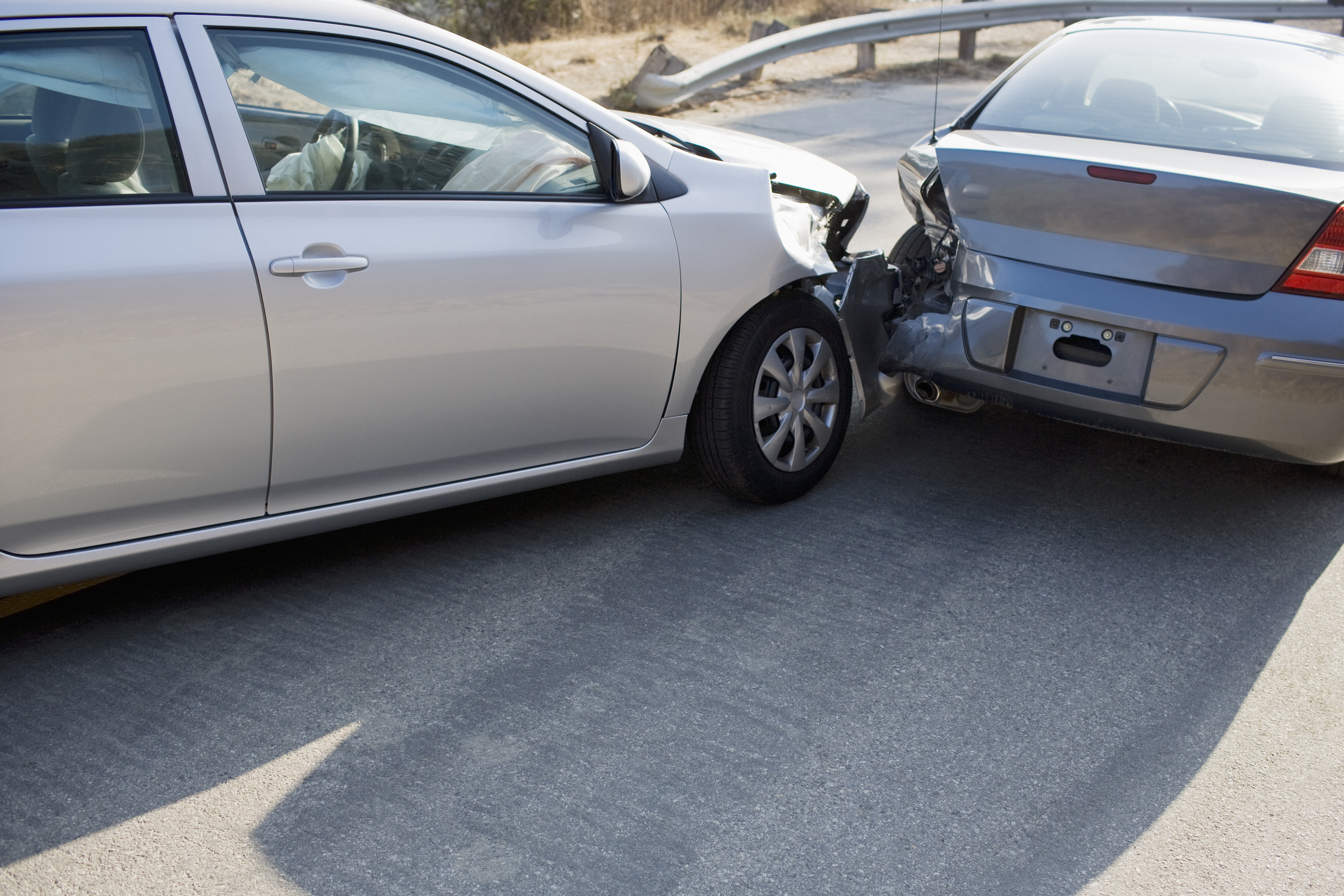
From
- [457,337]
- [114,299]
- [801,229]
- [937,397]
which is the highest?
[114,299]

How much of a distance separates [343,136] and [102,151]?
2.02 ft

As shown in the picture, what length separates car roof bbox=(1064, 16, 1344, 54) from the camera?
4641 mm

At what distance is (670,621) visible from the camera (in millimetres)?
3441

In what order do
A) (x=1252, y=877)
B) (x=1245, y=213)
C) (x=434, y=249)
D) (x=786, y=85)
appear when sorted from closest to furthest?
(x=1252, y=877), (x=434, y=249), (x=1245, y=213), (x=786, y=85)

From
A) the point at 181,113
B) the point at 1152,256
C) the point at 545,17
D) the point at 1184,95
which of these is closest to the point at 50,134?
the point at 181,113

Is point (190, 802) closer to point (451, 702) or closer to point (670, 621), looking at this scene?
point (451, 702)

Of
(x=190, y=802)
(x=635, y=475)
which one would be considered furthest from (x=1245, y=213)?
(x=190, y=802)

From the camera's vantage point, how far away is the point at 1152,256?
3.68 metres

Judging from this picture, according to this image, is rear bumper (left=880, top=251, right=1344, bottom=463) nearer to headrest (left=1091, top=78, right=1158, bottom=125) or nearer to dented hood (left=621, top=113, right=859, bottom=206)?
dented hood (left=621, top=113, right=859, bottom=206)

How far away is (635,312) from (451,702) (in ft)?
4.16

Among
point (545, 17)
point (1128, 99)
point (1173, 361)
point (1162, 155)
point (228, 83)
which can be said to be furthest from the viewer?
point (545, 17)

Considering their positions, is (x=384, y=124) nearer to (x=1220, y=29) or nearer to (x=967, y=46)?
(x=1220, y=29)

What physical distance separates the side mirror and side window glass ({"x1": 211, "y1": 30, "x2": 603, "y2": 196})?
68mm

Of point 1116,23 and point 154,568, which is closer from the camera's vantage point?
point 154,568
